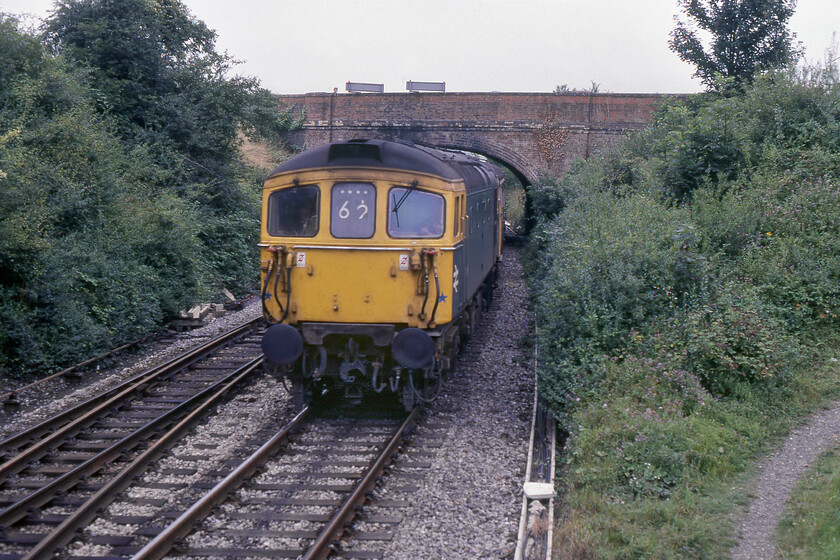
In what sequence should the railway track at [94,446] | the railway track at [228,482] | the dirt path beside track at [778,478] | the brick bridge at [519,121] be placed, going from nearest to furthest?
the dirt path beside track at [778,478], the railway track at [228,482], the railway track at [94,446], the brick bridge at [519,121]

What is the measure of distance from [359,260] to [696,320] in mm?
4470

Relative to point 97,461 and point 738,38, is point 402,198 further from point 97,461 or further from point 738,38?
point 738,38

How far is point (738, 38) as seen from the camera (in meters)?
20.4

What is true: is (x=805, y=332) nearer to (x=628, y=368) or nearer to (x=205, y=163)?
(x=628, y=368)

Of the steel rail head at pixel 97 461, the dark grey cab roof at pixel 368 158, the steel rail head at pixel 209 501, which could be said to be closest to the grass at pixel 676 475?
the steel rail head at pixel 209 501

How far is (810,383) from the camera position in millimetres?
8695

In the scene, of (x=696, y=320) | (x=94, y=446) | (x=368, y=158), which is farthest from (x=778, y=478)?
(x=94, y=446)

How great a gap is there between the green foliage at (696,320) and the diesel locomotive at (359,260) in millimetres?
2149

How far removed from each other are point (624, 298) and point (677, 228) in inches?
80.0

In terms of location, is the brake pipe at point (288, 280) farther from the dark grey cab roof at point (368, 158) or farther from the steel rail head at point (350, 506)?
the steel rail head at point (350, 506)

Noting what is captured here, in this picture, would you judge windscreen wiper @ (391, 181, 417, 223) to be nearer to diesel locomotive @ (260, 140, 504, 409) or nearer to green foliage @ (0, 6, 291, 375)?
diesel locomotive @ (260, 140, 504, 409)

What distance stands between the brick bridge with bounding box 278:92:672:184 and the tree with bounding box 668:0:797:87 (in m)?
4.83

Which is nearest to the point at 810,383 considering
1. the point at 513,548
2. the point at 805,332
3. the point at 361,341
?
the point at 805,332

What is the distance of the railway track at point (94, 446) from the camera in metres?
6.10
